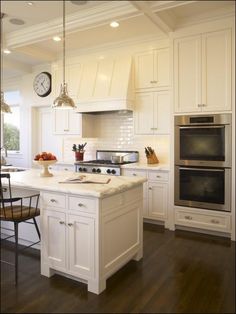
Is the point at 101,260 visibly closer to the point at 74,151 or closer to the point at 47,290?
the point at 47,290

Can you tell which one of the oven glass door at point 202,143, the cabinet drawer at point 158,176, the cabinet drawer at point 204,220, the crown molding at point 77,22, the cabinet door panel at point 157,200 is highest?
the crown molding at point 77,22

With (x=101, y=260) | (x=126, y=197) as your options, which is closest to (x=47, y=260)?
(x=101, y=260)

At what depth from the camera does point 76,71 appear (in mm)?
5180

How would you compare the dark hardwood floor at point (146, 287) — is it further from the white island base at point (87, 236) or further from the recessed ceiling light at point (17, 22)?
the recessed ceiling light at point (17, 22)

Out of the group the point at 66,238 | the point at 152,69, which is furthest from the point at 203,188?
the point at 66,238

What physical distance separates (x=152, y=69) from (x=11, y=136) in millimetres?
4240

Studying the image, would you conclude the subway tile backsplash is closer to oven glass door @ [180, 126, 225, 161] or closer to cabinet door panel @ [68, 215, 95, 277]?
oven glass door @ [180, 126, 225, 161]

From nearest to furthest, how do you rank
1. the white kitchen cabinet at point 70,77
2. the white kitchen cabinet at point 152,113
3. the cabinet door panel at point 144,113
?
the white kitchen cabinet at point 152,113, the cabinet door panel at point 144,113, the white kitchen cabinet at point 70,77

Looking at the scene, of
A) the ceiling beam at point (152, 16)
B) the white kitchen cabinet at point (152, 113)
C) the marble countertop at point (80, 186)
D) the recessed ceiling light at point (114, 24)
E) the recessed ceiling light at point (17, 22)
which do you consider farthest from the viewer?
the white kitchen cabinet at point (152, 113)

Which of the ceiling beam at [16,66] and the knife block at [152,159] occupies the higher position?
the ceiling beam at [16,66]

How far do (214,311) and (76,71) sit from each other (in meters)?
4.50

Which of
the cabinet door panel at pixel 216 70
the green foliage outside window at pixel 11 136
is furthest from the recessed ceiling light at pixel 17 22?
the green foliage outside window at pixel 11 136

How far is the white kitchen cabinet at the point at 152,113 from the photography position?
4332mm

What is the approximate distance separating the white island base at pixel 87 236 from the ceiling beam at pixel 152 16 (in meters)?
2.15
